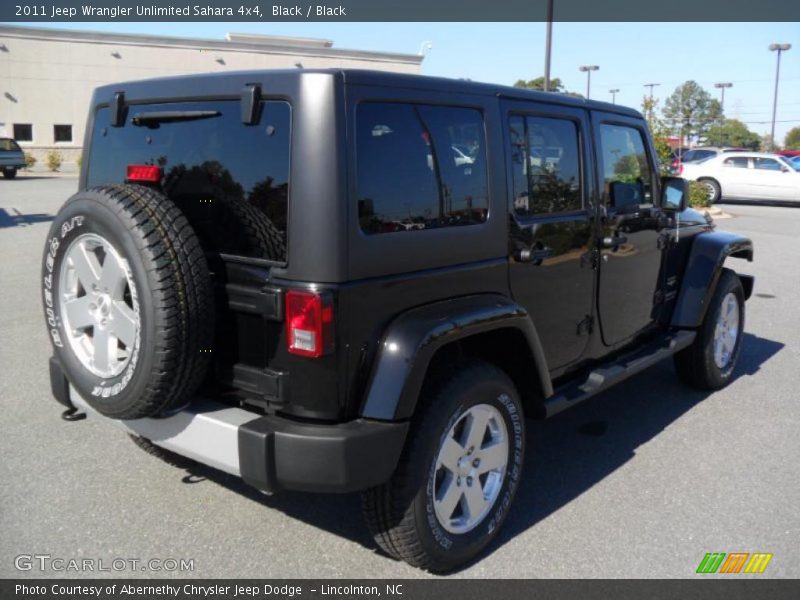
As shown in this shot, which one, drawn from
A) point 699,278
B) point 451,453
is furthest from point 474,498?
point 699,278

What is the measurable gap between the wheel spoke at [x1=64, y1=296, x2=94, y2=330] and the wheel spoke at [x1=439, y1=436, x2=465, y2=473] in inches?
59.3

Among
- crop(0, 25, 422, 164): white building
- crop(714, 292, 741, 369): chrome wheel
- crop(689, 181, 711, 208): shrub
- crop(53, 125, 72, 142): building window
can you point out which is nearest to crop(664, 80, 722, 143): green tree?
crop(0, 25, 422, 164): white building

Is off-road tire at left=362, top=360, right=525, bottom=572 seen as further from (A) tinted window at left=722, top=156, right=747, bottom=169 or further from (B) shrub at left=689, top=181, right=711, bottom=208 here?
(A) tinted window at left=722, top=156, right=747, bottom=169

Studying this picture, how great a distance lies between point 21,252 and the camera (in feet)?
36.2

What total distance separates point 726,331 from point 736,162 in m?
19.2

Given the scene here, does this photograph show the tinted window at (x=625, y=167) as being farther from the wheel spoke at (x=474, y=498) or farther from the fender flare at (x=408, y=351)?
the wheel spoke at (x=474, y=498)

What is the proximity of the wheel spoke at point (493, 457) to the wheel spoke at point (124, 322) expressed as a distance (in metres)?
1.52

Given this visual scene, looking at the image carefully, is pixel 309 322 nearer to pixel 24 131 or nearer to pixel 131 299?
pixel 131 299

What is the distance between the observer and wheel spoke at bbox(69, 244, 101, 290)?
2916mm

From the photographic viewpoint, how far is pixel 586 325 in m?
4.12

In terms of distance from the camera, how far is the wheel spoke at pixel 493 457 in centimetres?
324

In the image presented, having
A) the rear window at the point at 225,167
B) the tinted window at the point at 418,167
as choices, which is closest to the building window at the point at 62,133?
the rear window at the point at 225,167
